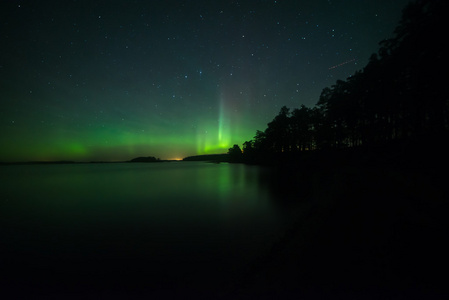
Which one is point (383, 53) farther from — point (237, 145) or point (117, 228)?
point (237, 145)

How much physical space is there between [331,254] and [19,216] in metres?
18.2

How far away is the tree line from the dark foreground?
1680cm

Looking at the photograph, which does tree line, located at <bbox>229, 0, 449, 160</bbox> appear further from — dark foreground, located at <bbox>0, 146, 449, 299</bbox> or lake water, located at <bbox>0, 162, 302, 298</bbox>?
lake water, located at <bbox>0, 162, 302, 298</bbox>

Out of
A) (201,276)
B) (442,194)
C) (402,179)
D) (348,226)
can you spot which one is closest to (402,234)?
(348,226)

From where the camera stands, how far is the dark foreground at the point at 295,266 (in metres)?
3.67

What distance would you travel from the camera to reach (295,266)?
4.33 metres

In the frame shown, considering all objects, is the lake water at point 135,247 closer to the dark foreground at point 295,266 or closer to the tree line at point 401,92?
the dark foreground at point 295,266

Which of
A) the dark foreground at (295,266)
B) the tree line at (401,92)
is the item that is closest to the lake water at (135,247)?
the dark foreground at (295,266)

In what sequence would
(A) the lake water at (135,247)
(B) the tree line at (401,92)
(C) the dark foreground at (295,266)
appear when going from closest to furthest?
(C) the dark foreground at (295,266) → (A) the lake water at (135,247) → (B) the tree line at (401,92)

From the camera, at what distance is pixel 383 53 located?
27109 millimetres

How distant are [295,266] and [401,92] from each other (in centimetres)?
3292

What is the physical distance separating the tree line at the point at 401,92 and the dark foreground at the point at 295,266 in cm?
1680

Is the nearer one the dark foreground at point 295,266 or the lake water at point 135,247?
the dark foreground at point 295,266

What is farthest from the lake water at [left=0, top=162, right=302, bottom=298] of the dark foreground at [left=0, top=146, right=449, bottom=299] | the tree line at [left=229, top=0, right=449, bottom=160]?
the tree line at [left=229, top=0, right=449, bottom=160]
